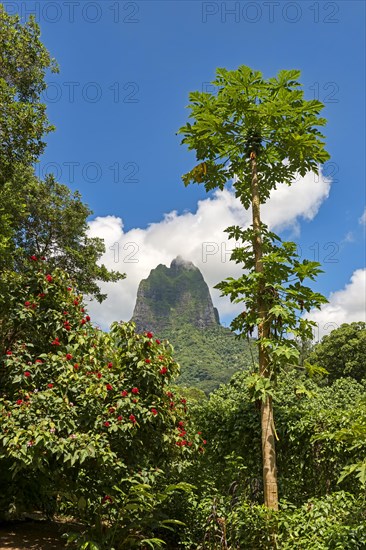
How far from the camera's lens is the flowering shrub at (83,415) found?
544 centimetres

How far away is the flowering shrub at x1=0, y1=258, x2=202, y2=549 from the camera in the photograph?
5438 millimetres

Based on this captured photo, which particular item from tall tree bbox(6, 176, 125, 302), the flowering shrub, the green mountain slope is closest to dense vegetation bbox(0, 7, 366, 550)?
the flowering shrub

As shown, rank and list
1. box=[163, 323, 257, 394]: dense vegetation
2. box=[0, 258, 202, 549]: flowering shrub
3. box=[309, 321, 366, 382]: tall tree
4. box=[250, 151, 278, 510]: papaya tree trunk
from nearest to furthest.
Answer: box=[0, 258, 202, 549]: flowering shrub
box=[250, 151, 278, 510]: papaya tree trunk
box=[309, 321, 366, 382]: tall tree
box=[163, 323, 257, 394]: dense vegetation

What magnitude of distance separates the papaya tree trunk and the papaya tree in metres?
0.01

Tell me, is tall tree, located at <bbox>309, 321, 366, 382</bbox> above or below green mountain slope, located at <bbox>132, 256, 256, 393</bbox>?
below

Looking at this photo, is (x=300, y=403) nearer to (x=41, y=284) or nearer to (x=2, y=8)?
(x=41, y=284)

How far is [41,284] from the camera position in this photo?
694 cm

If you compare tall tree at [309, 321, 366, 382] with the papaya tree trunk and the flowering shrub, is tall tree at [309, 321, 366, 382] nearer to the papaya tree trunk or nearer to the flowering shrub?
the papaya tree trunk

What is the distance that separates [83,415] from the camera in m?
5.77

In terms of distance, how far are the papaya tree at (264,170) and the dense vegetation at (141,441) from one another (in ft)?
0.44

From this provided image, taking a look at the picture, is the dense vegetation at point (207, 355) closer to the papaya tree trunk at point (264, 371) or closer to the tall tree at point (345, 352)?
the tall tree at point (345, 352)

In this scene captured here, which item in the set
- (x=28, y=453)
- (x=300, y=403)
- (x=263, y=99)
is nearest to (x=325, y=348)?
Answer: (x=300, y=403)

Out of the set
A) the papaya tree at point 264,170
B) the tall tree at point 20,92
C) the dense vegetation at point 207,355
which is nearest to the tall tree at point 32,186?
the tall tree at point 20,92

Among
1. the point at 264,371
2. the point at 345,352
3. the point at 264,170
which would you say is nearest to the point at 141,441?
the point at 264,371
